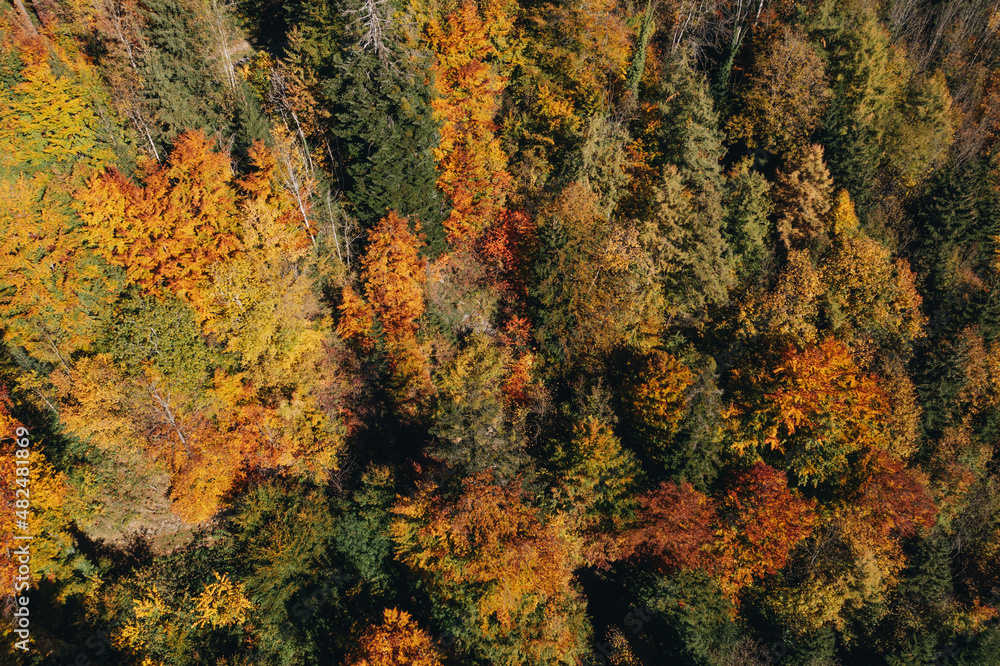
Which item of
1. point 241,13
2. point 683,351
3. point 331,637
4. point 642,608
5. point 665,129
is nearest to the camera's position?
point 331,637

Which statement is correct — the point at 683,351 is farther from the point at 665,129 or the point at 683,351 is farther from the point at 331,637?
the point at 331,637

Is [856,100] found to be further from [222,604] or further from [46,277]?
[222,604]

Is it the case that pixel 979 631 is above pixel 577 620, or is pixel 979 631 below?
below

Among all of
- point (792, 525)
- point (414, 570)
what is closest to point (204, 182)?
point (414, 570)

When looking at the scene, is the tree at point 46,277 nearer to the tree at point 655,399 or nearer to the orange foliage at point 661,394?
the tree at point 655,399

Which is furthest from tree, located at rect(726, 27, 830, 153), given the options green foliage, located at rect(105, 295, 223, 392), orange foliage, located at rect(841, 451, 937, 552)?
green foliage, located at rect(105, 295, 223, 392)

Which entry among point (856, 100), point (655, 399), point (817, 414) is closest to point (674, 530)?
point (655, 399)
